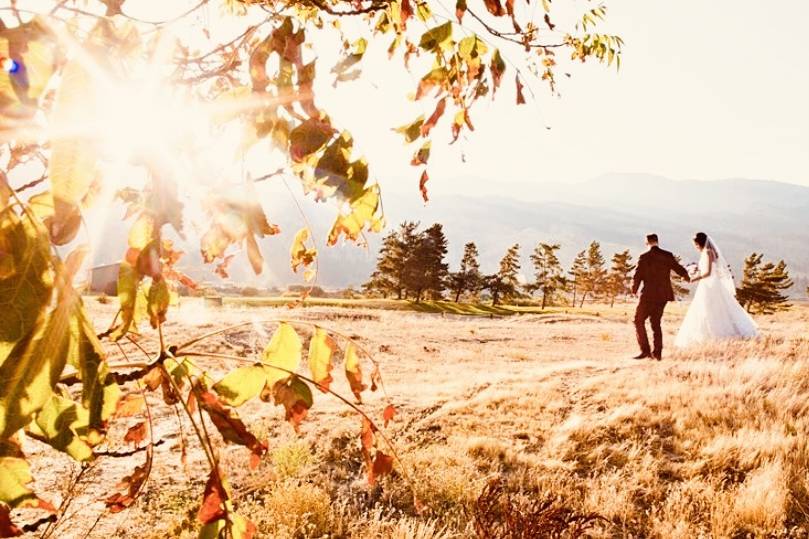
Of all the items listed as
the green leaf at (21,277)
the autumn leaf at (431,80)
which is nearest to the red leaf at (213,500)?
the green leaf at (21,277)

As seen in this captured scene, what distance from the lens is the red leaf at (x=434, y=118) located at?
1.04 metres

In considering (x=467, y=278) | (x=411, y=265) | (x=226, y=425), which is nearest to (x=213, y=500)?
(x=226, y=425)

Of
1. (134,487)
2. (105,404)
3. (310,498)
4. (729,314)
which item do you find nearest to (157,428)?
(310,498)

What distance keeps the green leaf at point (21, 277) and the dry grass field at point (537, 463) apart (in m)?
1.75

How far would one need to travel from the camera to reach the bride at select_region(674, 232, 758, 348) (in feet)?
36.0

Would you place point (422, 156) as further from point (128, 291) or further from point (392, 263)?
point (392, 263)

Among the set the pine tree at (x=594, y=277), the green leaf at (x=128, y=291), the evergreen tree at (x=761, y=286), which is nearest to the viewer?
the green leaf at (x=128, y=291)

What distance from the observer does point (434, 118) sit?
105 cm

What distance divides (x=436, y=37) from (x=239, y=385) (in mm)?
837

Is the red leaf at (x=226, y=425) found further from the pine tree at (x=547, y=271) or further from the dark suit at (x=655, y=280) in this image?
the pine tree at (x=547, y=271)

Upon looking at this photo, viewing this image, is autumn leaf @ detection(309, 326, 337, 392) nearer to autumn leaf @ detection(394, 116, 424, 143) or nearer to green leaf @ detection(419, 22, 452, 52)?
autumn leaf @ detection(394, 116, 424, 143)

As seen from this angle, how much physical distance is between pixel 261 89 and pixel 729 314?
12.6m

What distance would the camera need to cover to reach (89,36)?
0.62 meters

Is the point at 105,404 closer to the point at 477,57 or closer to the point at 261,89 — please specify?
the point at 261,89
